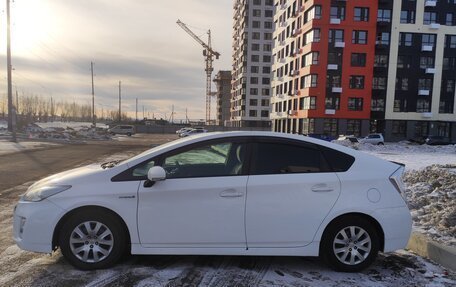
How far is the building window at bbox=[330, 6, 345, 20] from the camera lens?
62500 mm

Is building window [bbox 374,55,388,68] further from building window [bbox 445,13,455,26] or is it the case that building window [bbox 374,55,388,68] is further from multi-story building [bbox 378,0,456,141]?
building window [bbox 445,13,455,26]

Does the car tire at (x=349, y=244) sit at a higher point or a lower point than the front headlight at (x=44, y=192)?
lower

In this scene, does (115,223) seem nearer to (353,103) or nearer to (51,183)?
(51,183)

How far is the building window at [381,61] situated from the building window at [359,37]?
329cm

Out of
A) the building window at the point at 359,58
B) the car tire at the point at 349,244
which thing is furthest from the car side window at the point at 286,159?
the building window at the point at 359,58

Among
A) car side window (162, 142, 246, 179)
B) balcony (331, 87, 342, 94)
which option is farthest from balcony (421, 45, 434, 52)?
car side window (162, 142, 246, 179)

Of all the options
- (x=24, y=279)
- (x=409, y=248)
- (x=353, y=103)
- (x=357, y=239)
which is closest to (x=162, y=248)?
(x=24, y=279)

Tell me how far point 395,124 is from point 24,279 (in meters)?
67.3

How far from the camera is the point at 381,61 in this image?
63.9 metres

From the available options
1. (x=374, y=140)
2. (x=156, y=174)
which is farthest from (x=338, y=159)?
(x=374, y=140)

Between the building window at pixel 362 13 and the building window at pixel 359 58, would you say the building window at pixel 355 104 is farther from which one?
the building window at pixel 362 13

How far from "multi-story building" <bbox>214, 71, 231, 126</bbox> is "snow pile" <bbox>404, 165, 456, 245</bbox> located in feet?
482

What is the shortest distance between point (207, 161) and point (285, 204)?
3.65 feet

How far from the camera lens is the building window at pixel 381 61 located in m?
63.8
